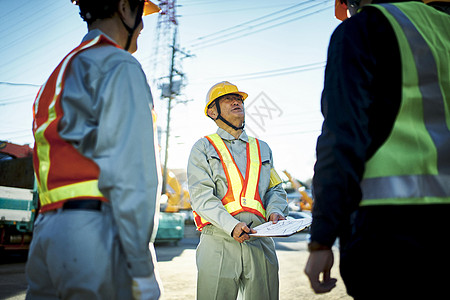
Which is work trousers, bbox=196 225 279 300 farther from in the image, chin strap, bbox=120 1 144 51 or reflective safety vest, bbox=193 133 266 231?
chin strap, bbox=120 1 144 51

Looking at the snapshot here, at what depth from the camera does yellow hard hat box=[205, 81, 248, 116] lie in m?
3.26

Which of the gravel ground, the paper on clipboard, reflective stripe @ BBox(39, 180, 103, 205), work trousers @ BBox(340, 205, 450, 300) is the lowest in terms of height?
the gravel ground

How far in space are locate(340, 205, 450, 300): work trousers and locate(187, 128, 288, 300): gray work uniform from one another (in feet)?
4.51

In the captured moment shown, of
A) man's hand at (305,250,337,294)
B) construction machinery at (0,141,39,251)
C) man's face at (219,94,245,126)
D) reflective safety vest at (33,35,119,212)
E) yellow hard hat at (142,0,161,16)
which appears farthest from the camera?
construction machinery at (0,141,39,251)

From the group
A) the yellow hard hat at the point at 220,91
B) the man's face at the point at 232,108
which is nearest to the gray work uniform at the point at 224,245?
the man's face at the point at 232,108

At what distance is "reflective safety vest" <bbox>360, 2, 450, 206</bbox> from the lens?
1127 mm

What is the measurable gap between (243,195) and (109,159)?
5.24 feet

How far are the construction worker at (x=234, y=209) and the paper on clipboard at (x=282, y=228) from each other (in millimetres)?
103

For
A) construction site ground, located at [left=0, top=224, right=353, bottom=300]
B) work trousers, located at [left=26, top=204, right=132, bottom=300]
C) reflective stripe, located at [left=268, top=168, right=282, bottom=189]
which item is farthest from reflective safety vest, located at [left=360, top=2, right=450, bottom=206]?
construction site ground, located at [left=0, top=224, right=353, bottom=300]

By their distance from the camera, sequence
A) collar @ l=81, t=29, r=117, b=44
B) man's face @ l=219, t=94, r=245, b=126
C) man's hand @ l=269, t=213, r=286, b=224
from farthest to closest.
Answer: man's face @ l=219, t=94, r=245, b=126, man's hand @ l=269, t=213, r=286, b=224, collar @ l=81, t=29, r=117, b=44

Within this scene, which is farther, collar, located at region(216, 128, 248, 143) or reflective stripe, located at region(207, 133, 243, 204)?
collar, located at region(216, 128, 248, 143)

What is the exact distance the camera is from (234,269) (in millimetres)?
2518

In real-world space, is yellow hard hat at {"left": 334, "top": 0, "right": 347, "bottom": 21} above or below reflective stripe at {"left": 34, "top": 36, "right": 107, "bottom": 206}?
above

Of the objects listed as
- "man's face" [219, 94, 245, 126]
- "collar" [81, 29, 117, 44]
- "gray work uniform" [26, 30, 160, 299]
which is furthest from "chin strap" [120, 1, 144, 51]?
"man's face" [219, 94, 245, 126]
